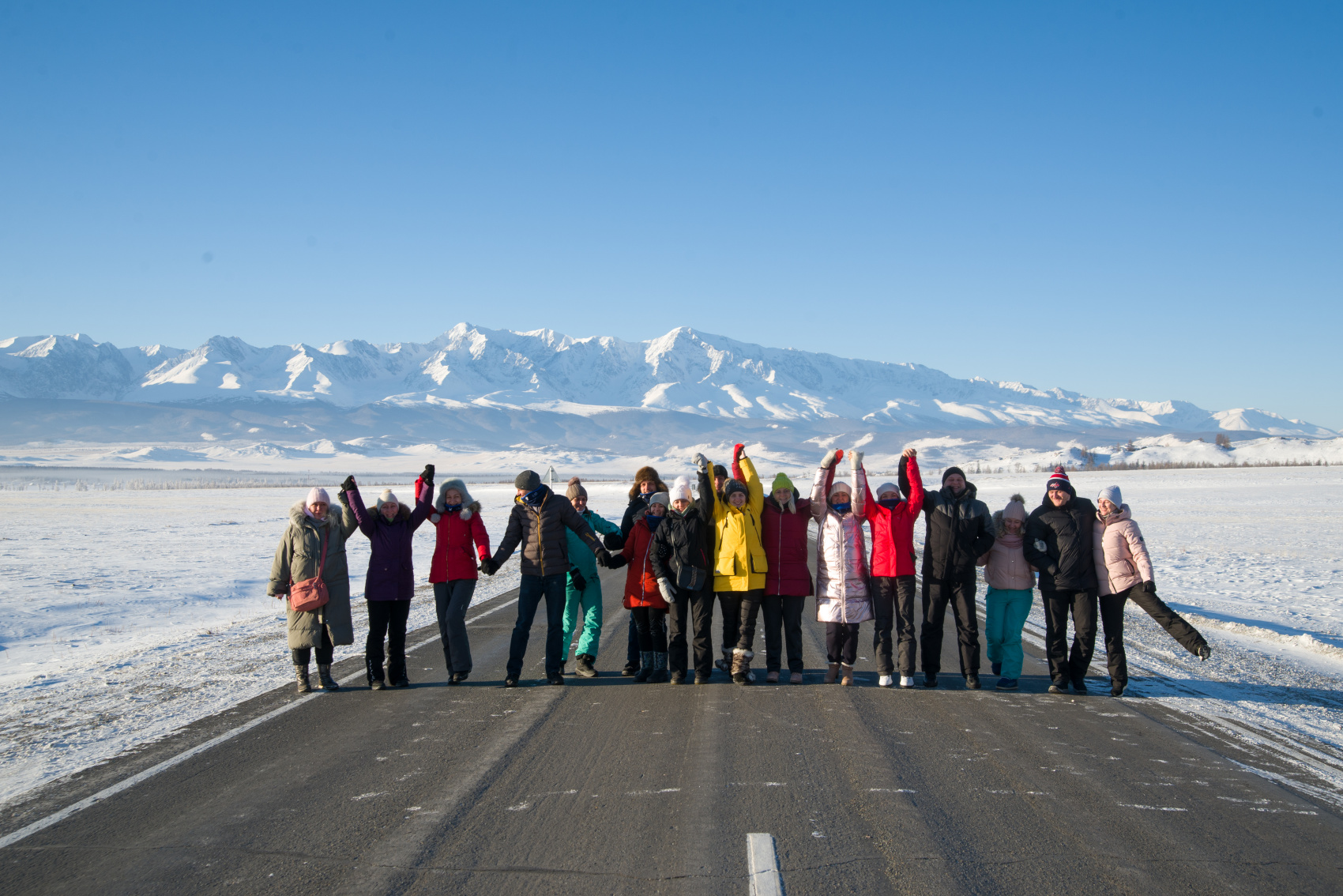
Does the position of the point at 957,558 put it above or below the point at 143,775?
above

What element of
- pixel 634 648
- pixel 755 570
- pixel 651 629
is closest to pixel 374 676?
pixel 634 648

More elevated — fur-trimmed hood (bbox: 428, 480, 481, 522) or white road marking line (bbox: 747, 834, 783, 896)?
fur-trimmed hood (bbox: 428, 480, 481, 522)

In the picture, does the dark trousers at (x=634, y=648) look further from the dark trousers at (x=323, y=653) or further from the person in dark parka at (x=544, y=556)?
the dark trousers at (x=323, y=653)

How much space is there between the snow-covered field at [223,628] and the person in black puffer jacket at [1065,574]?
0.74 meters

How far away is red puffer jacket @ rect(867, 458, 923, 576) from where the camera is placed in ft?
26.4

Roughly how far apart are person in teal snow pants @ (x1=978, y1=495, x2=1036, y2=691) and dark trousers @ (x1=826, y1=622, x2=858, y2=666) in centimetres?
119

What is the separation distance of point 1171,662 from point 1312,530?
24.0 meters

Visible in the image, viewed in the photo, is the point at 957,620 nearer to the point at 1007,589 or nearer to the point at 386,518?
the point at 1007,589

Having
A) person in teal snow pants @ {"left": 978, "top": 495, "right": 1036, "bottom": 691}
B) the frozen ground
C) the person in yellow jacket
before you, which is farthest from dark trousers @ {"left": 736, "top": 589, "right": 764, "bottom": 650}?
the frozen ground

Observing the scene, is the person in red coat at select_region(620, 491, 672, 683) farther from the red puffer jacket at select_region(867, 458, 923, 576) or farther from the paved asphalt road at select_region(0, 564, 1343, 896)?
the red puffer jacket at select_region(867, 458, 923, 576)

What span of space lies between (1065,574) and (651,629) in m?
3.71

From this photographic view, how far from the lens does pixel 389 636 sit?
26.8 ft

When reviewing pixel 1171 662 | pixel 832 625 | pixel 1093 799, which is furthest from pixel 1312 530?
pixel 1093 799

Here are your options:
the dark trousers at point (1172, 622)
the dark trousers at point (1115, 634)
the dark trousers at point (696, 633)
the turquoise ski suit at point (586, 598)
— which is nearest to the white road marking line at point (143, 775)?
the turquoise ski suit at point (586, 598)
